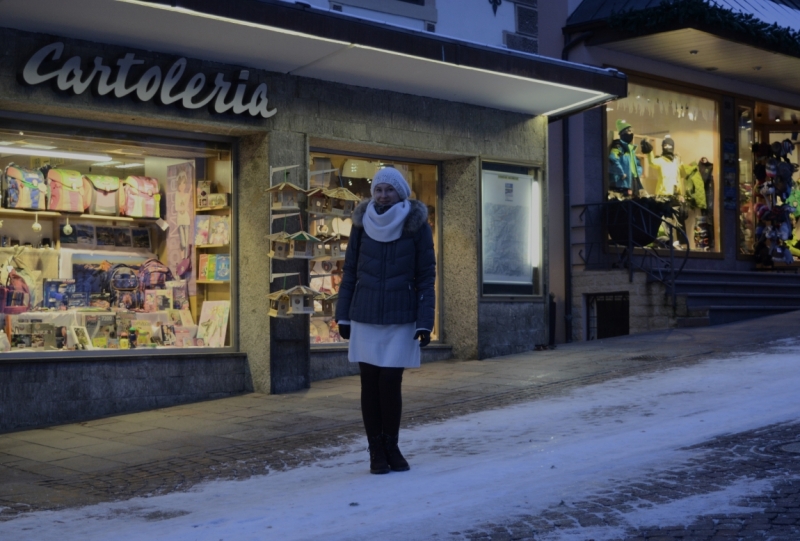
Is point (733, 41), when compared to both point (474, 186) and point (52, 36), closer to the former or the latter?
point (474, 186)

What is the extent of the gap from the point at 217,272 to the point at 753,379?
570 cm

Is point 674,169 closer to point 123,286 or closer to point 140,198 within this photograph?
point 140,198

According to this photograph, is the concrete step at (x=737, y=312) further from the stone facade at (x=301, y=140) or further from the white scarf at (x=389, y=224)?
the white scarf at (x=389, y=224)

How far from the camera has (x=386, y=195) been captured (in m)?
7.02

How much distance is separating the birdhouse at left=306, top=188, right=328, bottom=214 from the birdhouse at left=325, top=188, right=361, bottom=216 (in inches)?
2.3

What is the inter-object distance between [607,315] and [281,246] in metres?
7.21

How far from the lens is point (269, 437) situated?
8648 millimetres

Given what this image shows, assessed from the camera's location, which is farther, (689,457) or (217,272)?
(217,272)

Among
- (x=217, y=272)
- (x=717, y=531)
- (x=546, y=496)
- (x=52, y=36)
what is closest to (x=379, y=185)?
(x=546, y=496)

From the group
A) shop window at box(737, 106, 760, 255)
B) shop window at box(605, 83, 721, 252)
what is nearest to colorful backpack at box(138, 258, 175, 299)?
shop window at box(605, 83, 721, 252)

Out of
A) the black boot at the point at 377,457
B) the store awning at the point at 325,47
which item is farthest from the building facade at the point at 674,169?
the black boot at the point at 377,457

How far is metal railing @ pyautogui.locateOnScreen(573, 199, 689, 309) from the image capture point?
16.2 metres

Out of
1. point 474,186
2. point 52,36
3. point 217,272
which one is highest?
point 52,36

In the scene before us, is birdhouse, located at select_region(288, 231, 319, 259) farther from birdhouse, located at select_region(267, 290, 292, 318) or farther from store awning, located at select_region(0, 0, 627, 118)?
store awning, located at select_region(0, 0, 627, 118)
